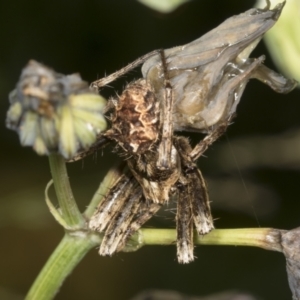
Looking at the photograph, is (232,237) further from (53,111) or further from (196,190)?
(53,111)

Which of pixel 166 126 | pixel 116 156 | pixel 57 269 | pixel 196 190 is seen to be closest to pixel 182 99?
pixel 166 126

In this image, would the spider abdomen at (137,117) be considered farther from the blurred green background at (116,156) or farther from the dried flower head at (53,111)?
the blurred green background at (116,156)

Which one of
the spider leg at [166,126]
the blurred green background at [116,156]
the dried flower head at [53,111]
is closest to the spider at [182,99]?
the spider leg at [166,126]

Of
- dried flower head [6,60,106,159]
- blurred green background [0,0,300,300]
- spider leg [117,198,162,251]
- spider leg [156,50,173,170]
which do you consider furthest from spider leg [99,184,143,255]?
blurred green background [0,0,300,300]

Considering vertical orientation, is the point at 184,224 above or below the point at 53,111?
below

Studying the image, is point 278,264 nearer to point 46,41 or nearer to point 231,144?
point 231,144

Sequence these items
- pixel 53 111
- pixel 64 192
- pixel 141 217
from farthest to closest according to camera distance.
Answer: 1. pixel 141 217
2. pixel 64 192
3. pixel 53 111

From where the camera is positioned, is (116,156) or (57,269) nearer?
(57,269)
